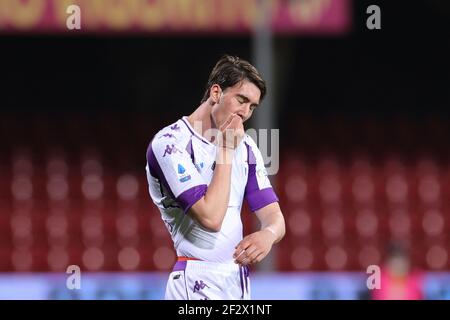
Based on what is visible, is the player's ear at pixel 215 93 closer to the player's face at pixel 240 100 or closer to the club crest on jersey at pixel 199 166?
the player's face at pixel 240 100

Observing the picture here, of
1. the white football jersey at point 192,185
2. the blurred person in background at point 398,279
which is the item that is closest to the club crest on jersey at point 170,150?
the white football jersey at point 192,185

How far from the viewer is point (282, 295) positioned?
7.36 meters

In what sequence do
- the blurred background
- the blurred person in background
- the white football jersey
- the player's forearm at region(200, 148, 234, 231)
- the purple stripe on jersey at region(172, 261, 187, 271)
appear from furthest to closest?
1. the blurred background
2. the blurred person in background
3. the purple stripe on jersey at region(172, 261, 187, 271)
4. the white football jersey
5. the player's forearm at region(200, 148, 234, 231)

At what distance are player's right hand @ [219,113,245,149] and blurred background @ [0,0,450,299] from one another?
4.24m

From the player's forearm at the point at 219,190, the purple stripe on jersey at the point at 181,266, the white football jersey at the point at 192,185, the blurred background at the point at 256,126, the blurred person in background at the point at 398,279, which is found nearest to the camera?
the player's forearm at the point at 219,190

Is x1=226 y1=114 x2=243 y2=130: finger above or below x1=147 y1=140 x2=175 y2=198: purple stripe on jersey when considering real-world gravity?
above

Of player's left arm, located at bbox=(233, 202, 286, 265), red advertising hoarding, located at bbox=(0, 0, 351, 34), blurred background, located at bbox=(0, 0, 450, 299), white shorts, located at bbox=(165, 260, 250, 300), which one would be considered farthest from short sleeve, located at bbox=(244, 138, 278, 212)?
red advertising hoarding, located at bbox=(0, 0, 351, 34)

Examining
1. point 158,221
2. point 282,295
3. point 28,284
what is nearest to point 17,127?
point 158,221

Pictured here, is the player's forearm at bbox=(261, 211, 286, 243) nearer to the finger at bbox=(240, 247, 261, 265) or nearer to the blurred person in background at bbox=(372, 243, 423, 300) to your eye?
the finger at bbox=(240, 247, 261, 265)

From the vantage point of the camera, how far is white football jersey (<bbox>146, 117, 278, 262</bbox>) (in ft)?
11.3

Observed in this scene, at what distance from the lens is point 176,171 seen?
346cm

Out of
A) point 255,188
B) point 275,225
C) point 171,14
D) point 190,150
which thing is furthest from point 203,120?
point 171,14

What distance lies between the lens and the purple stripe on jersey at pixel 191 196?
133 inches

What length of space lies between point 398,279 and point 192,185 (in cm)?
520
